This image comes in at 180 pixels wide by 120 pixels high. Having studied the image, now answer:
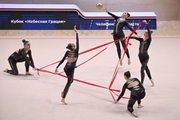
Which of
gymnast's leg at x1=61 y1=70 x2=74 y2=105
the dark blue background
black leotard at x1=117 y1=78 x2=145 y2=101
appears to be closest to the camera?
black leotard at x1=117 y1=78 x2=145 y2=101

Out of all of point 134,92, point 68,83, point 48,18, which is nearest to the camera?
point 134,92

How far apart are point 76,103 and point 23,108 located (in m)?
1.20

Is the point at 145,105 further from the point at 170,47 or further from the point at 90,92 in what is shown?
the point at 170,47

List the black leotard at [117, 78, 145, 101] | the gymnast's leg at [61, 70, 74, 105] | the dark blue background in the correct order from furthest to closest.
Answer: the dark blue background
the gymnast's leg at [61, 70, 74, 105]
the black leotard at [117, 78, 145, 101]

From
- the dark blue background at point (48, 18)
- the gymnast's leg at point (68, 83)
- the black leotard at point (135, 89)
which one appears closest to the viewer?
the black leotard at point (135, 89)

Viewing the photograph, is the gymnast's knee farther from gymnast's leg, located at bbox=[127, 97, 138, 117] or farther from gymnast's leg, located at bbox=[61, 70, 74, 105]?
gymnast's leg, located at bbox=[61, 70, 74, 105]

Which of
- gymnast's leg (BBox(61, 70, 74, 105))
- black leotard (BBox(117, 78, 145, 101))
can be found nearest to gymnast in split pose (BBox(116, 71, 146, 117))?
black leotard (BBox(117, 78, 145, 101))

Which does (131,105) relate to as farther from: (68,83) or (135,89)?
(68,83)

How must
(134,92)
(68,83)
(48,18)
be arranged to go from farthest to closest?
(48,18)
(68,83)
(134,92)

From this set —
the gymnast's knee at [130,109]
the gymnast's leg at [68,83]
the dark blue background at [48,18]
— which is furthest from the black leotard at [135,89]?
the dark blue background at [48,18]

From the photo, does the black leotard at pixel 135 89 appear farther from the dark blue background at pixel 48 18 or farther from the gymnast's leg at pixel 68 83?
the dark blue background at pixel 48 18

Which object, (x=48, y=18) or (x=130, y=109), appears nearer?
(x=130, y=109)

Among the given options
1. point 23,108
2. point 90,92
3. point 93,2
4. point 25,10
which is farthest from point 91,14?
point 23,108

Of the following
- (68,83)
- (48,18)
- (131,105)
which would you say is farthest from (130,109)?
(48,18)
